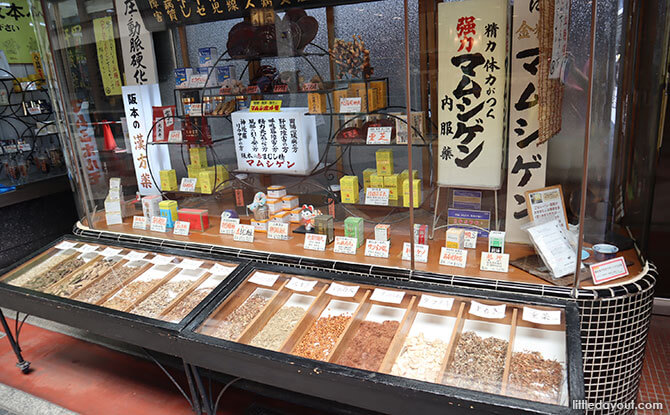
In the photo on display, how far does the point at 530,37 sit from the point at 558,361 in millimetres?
1740

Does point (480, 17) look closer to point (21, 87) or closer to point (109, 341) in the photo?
point (109, 341)

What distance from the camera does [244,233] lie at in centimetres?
348

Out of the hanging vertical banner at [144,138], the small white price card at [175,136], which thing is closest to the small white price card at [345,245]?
the small white price card at [175,136]

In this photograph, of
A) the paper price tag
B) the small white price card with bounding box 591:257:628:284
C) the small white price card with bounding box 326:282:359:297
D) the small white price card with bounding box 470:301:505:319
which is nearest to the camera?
the small white price card with bounding box 470:301:505:319

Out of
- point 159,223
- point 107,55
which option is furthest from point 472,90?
point 107,55

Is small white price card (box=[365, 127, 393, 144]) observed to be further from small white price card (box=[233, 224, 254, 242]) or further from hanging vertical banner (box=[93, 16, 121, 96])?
hanging vertical banner (box=[93, 16, 121, 96])

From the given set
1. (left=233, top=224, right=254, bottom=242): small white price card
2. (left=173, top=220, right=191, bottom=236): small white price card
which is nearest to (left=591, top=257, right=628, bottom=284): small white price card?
(left=233, top=224, right=254, bottom=242): small white price card

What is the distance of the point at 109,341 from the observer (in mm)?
4047

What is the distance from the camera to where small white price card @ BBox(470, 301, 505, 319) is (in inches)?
92.2

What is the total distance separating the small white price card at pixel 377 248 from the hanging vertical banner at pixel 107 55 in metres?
2.78

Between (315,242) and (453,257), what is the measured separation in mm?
963

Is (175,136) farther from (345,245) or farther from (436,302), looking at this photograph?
(436,302)

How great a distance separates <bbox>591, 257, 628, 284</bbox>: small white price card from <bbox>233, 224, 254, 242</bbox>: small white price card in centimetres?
227

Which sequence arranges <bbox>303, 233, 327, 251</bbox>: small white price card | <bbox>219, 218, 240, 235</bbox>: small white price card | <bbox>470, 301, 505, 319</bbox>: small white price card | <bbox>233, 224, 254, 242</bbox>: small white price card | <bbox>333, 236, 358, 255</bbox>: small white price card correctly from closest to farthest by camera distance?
<bbox>470, 301, 505, 319</bbox>: small white price card < <bbox>333, 236, 358, 255</bbox>: small white price card < <bbox>303, 233, 327, 251</bbox>: small white price card < <bbox>233, 224, 254, 242</bbox>: small white price card < <bbox>219, 218, 240, 235</bbox>: small white price card
